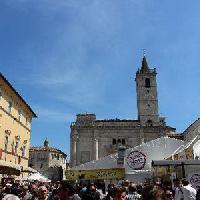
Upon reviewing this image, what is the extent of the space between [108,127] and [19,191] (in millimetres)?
56946

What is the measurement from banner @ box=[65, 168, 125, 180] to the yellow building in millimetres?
10350

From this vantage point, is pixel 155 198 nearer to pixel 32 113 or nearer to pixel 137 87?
pixel 32 113

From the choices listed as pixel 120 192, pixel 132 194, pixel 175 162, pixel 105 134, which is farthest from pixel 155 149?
pixel 105 134

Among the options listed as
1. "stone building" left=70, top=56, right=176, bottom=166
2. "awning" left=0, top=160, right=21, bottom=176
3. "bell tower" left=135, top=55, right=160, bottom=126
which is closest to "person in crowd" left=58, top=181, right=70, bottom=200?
"awning" left=0, top=160, right=21, bottom=176

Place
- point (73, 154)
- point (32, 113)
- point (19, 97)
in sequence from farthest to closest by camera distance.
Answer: point (73, 154), point (32, 113), point (19, 97)

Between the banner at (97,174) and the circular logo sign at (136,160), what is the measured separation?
427mm

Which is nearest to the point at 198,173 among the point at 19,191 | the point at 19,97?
the point at 19,191

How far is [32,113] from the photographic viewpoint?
39156 millimetres

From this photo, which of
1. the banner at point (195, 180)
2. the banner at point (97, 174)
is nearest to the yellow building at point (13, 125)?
the banner at point (97, 174)

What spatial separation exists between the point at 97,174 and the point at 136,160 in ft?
5.74

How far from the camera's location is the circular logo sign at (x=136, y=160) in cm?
1295

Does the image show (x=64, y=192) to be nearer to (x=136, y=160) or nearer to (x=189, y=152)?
(x=189, y=152)

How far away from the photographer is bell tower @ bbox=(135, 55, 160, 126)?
76750 mm

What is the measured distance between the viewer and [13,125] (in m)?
30.7
